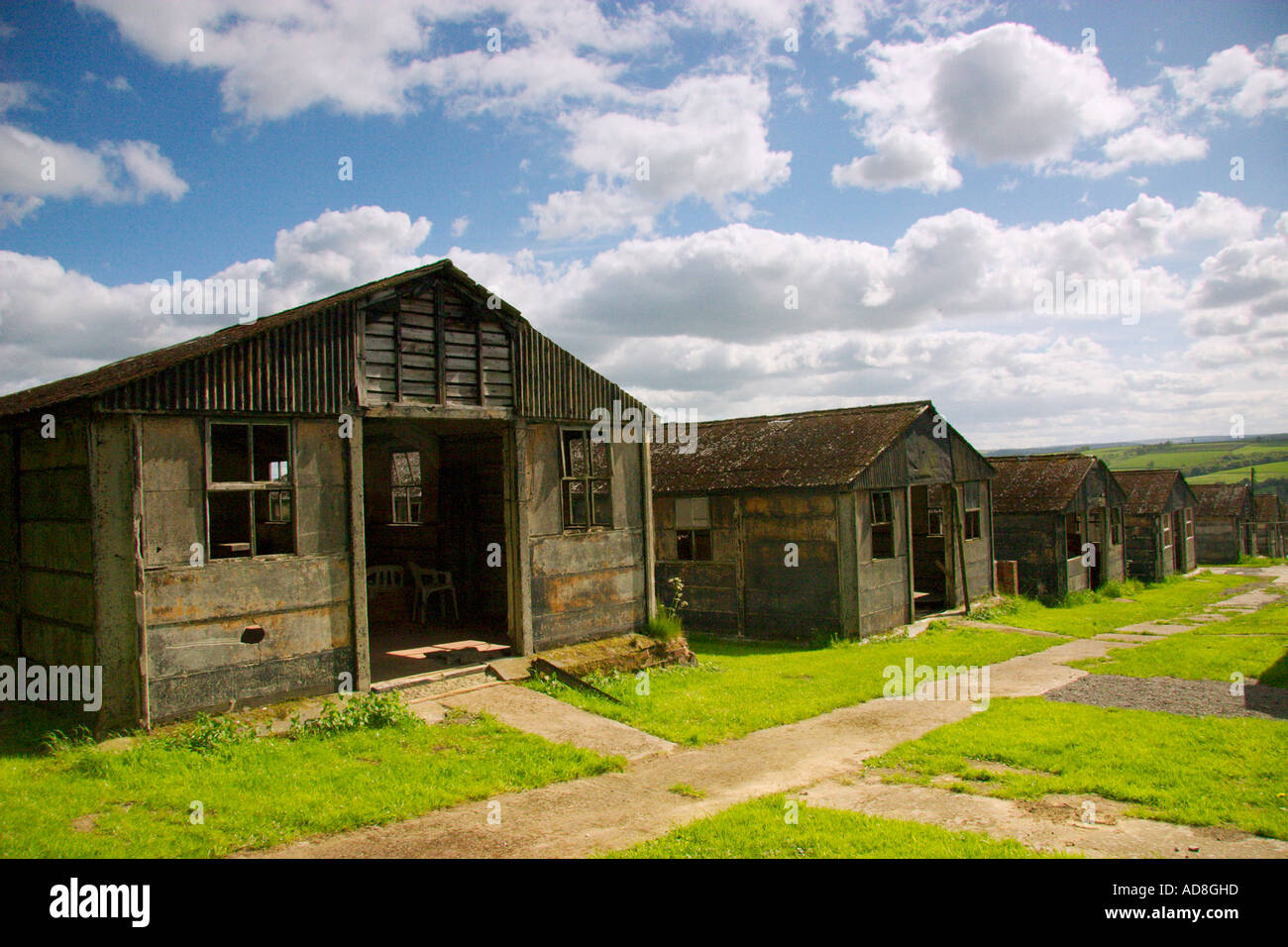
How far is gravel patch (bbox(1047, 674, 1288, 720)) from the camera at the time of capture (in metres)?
11.6

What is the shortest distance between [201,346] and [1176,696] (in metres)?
15.2

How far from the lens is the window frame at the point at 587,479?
13297 mm

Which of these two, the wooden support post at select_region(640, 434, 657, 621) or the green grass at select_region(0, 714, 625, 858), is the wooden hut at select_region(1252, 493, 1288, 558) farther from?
the green grass at select_region(0, 714, 625, 858)

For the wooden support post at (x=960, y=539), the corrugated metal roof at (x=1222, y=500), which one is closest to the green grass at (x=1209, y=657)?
the wooden support post at (x=960, y=539)

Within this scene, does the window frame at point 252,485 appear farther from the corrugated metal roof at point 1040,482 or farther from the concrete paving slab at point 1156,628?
the corrugated metal roof at point 1040,482

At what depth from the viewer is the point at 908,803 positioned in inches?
311

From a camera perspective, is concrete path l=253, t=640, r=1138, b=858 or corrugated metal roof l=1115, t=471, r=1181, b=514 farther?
corrugated metal roof l=1115, t=471, r=1181, b=514

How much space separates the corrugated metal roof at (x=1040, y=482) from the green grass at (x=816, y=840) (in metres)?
21.8

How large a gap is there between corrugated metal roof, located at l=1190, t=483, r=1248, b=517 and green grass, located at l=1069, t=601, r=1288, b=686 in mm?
29889

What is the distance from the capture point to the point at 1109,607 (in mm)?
25812

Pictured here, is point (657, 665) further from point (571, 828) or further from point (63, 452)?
point (63, 452)

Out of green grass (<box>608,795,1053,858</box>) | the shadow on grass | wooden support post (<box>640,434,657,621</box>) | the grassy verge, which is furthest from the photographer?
the grassy verge

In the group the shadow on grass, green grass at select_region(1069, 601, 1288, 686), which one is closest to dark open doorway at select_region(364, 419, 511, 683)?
the shadow on grass

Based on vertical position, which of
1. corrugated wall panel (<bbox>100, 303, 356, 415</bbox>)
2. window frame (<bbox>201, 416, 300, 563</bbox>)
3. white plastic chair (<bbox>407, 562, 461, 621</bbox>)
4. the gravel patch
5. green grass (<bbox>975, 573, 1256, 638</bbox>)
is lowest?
green grass (<bbox>975, 573, 1256, 638</bbox>)
